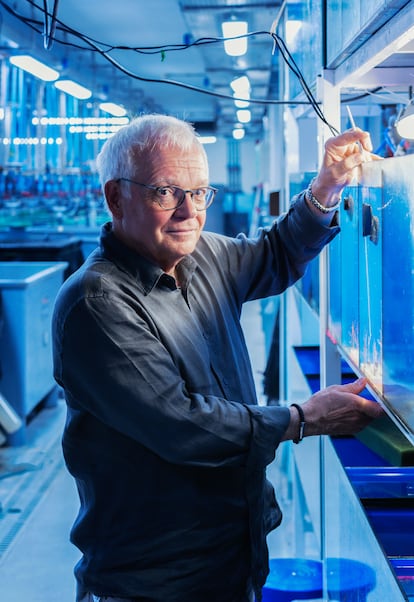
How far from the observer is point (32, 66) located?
7590 mm

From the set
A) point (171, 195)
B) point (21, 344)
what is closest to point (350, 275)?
point (171, 195)

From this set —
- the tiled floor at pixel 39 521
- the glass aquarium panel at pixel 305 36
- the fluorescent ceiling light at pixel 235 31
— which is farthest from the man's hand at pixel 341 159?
the fluorescent ceiling light at pixel 235 31

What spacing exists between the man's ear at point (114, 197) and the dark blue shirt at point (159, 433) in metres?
0.05

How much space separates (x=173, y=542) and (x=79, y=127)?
12079mm

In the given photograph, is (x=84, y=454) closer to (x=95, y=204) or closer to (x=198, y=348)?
(x=198, y=348)

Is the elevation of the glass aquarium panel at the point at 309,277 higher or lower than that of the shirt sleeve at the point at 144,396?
higher

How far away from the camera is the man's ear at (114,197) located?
5.64 feet

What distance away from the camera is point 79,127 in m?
13.0

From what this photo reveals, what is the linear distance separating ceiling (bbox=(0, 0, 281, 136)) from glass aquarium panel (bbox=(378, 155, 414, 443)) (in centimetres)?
303

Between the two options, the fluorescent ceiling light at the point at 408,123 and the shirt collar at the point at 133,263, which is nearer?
the fluorescent ceiling light at the point at 408,123

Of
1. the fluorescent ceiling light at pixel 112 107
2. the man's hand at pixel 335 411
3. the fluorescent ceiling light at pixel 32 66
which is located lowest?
the man's hand at pixel 335 411

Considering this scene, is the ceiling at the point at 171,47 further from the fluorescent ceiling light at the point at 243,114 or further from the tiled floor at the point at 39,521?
the tiled floor at the point at 39,521

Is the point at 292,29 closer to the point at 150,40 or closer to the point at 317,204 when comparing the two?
the point at 317,204

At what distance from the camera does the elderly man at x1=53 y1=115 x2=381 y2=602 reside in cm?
151
